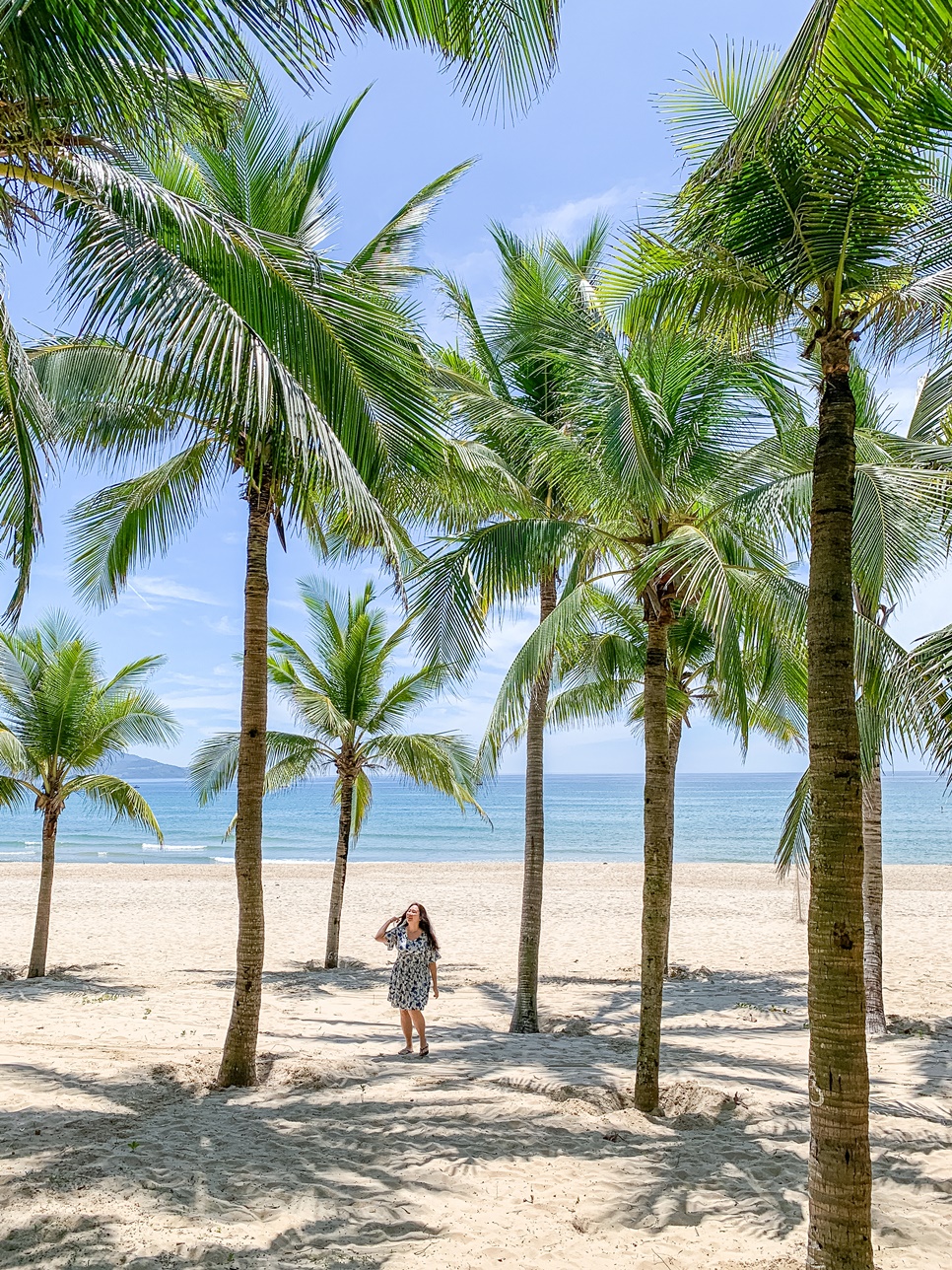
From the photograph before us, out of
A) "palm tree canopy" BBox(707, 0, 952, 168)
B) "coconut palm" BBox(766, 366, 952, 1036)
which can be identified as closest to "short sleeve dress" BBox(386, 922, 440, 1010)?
"coconut palm" BBox(766, 366, 952, 1036)

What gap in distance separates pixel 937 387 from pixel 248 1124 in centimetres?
653

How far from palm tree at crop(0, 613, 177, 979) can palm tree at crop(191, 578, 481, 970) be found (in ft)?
5.08

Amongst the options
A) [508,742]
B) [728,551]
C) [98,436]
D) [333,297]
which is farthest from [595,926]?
[333,297]

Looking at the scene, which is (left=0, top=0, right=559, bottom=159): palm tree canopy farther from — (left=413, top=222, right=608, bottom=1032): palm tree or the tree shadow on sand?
the tree shadow on sand

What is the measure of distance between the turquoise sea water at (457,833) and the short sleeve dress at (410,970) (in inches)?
1035

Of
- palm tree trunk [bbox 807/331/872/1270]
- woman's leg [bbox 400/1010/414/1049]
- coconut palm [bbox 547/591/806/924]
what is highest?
coconut palm [bbox 547/591/806/924]

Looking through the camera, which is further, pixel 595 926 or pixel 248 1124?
pixel 595 926

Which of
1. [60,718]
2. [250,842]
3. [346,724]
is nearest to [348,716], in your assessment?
[346,724]

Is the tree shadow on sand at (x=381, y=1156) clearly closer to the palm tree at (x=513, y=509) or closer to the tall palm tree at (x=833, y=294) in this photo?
the tall palm tree at (x=833, y=294)

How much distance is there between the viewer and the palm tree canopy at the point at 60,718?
12742 mm

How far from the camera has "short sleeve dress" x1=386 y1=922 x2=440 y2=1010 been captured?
8.56 metres

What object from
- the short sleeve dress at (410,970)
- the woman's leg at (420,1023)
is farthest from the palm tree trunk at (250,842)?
the short sleeve dress at (410,970)

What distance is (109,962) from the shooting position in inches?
561

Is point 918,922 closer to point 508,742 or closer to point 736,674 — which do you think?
point 508,742
